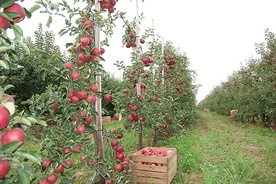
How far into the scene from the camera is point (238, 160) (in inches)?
180

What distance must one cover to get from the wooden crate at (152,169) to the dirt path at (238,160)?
0.49 metres

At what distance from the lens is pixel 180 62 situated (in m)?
9.26

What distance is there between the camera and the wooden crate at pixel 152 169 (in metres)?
3.59

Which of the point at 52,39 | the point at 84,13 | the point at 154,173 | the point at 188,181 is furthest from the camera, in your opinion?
the point at 52,39

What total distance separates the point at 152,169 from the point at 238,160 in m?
1.78

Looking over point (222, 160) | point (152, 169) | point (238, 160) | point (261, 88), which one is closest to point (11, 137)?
point (152, 169)

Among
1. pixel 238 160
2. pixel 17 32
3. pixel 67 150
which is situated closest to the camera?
pixel 17 32

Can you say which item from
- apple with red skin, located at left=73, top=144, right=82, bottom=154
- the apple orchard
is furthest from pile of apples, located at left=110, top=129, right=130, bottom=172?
apple with red skin, located at left=73, top=144, right=82, bottom=154

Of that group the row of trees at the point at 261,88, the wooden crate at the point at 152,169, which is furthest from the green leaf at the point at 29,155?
the row of trees at the point at 261,88

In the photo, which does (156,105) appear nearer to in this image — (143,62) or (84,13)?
(143,62)

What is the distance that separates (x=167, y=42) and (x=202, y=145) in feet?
14.1

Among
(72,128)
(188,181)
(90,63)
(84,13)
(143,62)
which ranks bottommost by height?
(188,181)

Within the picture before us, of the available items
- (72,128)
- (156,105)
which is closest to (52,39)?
(156,105)

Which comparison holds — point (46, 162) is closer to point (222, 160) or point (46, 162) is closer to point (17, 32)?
point (17, 32)
